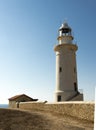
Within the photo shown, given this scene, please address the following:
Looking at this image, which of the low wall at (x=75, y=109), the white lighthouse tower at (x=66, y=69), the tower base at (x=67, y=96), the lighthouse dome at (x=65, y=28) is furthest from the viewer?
the lighthouse dome at (x=65, y=28)

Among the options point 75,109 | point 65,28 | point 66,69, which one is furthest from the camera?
point 65,28

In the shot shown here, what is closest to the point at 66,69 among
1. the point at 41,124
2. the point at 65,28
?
the point at 65,28

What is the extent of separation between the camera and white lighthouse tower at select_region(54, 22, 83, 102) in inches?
949

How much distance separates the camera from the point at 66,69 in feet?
80.9

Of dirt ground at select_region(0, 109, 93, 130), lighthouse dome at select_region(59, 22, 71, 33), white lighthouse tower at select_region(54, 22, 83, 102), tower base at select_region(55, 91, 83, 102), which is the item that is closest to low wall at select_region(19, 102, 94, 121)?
dirt ground at select_region(0, 109, 93, 130)

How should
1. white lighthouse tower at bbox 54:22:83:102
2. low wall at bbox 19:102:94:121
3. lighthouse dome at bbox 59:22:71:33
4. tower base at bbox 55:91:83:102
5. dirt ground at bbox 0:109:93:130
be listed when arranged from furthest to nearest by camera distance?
lighthouse dome at bbox 59:22:71:33, white lighthouse tower at bbox 54:22:83:102, tower base at bbox 55:91:83:102, low wall at bbox 19:102:94:121, dirt ground at bbox 0:109:93:130

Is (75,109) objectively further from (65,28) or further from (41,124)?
(65,28)

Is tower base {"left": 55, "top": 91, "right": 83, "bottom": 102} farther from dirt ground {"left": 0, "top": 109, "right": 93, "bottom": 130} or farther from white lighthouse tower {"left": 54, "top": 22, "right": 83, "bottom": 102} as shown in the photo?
dirt ground {"left": 0, "top": 109, "right": 93, "bottom": 130}

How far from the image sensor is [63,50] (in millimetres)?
25656

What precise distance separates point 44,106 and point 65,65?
6926 mm

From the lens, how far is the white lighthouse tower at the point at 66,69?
24106 millimetres

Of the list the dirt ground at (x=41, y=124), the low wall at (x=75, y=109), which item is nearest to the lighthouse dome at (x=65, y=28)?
the low wall at (x=75, y=109)

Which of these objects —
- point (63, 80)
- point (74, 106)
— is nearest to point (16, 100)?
point (63, 80)

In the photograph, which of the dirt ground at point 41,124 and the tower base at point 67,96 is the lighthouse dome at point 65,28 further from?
the dirt ground at point 41,124
